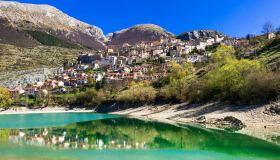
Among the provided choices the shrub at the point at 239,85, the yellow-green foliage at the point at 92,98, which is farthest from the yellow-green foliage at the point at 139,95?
the shrub at the point at 239,85

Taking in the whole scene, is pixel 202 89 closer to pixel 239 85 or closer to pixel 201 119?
pixel 239 85

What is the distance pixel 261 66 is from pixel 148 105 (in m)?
34.1

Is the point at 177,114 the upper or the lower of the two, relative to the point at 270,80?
lower

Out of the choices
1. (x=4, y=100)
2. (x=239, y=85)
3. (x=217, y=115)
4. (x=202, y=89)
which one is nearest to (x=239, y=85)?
(x=239, y=85)

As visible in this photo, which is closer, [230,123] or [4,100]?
[230,123]

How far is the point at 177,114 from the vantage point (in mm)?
77438

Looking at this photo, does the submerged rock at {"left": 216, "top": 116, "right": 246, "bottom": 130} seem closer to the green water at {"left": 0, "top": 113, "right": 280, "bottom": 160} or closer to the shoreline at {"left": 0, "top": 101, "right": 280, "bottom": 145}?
the shoreline at {"left": 0, "top": 101, "right": 280, "bottom": 145}

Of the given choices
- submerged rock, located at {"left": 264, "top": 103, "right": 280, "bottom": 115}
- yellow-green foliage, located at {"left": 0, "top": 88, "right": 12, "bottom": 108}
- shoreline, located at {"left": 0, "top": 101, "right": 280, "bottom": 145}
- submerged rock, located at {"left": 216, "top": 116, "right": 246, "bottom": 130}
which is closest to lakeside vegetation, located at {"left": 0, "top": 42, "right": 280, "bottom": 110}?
yellow-green foliage, located at {"left": 0, "top": 88, "right": 12, "bottom": 108}

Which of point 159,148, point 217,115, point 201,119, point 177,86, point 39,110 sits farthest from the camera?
point 39,110

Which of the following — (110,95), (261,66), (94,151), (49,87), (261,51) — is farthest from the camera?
(49,87)

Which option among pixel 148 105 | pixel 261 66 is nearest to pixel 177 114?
pixel 261 66

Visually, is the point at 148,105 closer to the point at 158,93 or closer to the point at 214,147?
the point at 158,93

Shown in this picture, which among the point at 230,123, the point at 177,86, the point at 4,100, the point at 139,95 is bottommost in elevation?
the point at 230,123

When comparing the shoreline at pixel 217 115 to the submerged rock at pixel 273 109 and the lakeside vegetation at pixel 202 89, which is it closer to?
the submerged rock at pixel 273 109
